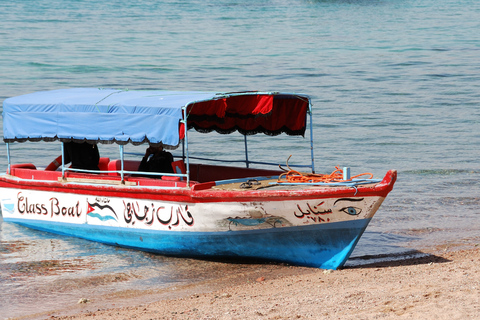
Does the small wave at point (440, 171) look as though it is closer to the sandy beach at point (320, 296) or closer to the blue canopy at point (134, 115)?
the blue canopy at point (134, 115)

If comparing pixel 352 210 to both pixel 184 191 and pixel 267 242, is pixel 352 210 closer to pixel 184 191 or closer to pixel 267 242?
pixel 267 242

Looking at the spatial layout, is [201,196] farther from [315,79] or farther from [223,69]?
[223,69]

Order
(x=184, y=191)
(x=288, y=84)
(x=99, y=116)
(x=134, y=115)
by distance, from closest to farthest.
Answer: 1. (x=184, y=191)
2. (x=134, y=115)
3. (x=99, y=116)
4. (x=288, y=84)

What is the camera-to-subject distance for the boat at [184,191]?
896cm

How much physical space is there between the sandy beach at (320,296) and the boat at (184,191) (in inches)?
22.2

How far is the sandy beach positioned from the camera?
689 cm

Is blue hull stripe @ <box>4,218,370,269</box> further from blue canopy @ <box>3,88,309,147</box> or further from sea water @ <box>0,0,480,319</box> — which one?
blue canopy @ <box>3,88,309,147</box>

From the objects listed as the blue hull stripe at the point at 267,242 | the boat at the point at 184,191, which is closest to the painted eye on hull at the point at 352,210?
the boat at the point at 184,191

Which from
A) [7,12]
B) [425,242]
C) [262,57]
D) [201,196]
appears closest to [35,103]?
[201,196]

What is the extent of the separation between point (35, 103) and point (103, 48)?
112 ft

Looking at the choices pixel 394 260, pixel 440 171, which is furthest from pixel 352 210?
pixel 440 171

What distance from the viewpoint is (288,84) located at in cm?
2992

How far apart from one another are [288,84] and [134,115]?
2067 centimetres

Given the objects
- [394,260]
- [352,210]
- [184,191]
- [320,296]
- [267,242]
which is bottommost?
[394,260]
